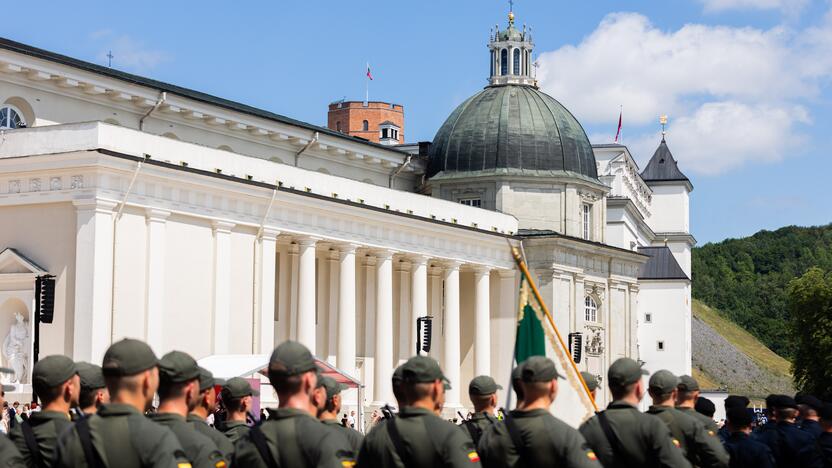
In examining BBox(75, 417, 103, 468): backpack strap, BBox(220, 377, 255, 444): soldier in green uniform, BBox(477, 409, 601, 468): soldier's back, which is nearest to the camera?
BBox(75, 417, 103, 468): backpack strap

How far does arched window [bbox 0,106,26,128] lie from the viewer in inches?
1873

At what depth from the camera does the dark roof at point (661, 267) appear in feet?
311

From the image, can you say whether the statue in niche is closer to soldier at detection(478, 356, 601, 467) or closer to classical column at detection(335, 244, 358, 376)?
classical column at detection(335, 244, 358, 376)

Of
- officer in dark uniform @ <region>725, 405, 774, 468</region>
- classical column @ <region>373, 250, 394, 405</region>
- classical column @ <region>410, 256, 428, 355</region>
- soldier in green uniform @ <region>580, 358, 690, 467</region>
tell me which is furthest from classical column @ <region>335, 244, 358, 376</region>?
soldier in green uniform @ <region>580, 358, 690, 467</region>

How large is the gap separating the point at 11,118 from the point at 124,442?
41.7 metres

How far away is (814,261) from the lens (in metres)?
188

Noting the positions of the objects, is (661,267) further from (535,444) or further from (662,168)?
(535,444)

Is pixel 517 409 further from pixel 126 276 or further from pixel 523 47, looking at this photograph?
pixel 523 47

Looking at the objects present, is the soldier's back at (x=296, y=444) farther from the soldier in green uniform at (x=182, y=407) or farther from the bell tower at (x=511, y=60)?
the bell tower at (x=511, y=60)

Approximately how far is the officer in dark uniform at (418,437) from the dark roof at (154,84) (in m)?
40.0

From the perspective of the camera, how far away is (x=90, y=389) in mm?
11320

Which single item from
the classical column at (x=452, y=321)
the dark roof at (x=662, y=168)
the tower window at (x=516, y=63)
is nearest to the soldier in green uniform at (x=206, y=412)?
the classical column at (x=452, y=321)

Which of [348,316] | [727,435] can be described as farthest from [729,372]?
[727,435]

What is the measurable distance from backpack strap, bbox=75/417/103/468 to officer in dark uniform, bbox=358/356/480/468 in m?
1.70
